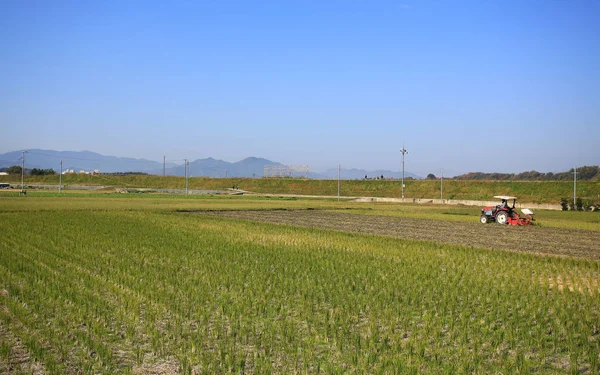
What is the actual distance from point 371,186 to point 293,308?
103 meters

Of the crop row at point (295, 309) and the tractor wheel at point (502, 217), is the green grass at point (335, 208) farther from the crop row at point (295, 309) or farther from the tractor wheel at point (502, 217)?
the crop row at point (295, 309)

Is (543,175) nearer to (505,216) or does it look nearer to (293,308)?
(505,216)

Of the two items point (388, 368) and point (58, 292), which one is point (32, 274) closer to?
point (58, 292)

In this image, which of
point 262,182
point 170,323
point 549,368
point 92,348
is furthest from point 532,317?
point 262,182

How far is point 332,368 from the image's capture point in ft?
25.7

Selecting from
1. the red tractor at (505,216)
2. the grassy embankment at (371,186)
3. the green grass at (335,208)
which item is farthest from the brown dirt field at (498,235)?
the grassy embankment at (371,186)

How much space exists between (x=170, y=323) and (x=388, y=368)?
4.21 m

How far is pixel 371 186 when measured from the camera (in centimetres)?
11306

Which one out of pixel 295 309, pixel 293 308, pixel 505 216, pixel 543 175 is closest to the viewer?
pixel 295 309

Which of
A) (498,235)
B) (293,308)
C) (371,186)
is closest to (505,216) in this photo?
(498,235)

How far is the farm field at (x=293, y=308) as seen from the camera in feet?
27.2

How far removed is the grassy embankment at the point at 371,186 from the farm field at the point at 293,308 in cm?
5911

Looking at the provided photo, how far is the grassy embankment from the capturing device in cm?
8812

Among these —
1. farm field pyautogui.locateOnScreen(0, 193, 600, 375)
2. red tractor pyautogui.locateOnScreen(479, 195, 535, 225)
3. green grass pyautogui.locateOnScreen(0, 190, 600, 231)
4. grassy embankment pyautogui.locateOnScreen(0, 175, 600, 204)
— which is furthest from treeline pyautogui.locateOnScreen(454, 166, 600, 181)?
farm field pyautogui.locateOnScreen(0, 193, 600, 375)
